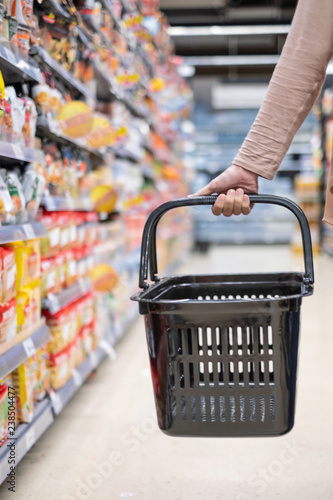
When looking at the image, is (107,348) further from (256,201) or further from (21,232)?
(256,201)

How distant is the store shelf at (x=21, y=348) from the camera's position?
6.01 ft

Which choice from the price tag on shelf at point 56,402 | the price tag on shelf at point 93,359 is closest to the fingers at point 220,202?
the price tag on shelf at point 56,402

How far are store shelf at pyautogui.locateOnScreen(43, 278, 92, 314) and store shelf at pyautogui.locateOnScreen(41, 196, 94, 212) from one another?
1.23 ft

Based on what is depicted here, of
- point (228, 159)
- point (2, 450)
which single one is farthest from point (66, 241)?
point (228, 159)

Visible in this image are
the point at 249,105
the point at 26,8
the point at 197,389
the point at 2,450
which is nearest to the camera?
the point at 197,389

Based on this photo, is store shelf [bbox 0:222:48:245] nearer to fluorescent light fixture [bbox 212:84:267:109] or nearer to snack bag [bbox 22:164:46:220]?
snack bag [bbox 22:164:46:220]

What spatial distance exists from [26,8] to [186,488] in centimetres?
173

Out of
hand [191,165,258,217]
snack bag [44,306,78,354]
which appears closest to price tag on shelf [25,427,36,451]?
snack bag [44,306,78,354]

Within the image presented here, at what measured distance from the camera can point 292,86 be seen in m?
1.25

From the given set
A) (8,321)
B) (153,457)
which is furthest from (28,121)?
(153,457)

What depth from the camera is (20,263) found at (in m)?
2.10

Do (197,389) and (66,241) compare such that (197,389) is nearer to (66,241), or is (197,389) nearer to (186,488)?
(186,488)

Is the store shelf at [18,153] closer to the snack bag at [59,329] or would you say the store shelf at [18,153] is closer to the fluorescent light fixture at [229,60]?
the snack bag at [59,329]

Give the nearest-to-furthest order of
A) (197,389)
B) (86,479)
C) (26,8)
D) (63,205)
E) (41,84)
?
(197,389) → (86,479) → (26,8) → (41,84) → (63,205)
